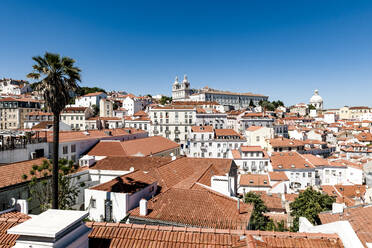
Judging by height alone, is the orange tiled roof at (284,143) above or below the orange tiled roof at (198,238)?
below

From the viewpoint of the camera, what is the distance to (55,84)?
1347 cm

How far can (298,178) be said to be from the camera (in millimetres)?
47719

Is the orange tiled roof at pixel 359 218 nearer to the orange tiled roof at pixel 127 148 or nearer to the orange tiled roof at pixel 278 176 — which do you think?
the orange tiled roof at pixel 127 148

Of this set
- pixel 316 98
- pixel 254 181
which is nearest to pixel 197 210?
pixel 254 181

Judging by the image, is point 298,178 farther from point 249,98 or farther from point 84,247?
point 249,98

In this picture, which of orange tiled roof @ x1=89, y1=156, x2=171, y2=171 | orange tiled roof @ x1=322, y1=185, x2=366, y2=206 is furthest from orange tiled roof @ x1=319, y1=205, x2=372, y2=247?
orange tiled roof @ x1=322, y1=185, x2=366, y2=206

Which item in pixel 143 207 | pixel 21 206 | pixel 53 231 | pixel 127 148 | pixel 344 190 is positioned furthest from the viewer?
pixel 344 190

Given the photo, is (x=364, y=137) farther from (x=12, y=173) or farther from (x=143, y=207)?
(x=12, y=173)

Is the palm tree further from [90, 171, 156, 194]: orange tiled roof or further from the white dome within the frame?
the white dome

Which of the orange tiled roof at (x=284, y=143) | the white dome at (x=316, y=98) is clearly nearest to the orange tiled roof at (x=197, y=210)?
the orange tiled roof at (x=284, y=143)

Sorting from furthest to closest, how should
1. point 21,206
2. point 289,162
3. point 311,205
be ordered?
1. point 289,162
2. point 311,205
3. point 21,206

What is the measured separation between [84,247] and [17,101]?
332ft

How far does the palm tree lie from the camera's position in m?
13.3

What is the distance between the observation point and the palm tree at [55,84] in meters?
13.3
